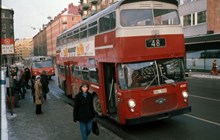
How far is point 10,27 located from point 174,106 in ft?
413

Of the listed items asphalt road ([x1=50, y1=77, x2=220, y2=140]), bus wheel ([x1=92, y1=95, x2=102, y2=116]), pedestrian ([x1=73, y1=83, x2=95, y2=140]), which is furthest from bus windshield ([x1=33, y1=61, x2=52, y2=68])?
pedestrian ([x1=73, y1=83, x2=95, y2=140])

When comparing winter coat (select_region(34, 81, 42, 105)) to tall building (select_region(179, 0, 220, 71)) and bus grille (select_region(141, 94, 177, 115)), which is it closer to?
bus grille (select_region(141, 94, 177, 115))

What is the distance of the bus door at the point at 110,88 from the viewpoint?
1076 centimetres

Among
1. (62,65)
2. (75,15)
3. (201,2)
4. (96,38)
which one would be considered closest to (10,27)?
(75,15)

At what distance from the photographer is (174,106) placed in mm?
9938

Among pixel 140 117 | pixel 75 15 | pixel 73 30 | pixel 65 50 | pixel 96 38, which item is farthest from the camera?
pixel 75 15

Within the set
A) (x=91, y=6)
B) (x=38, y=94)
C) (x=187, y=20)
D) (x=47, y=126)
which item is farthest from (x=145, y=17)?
(x=91, y=6)

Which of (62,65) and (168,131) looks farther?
(62,65)

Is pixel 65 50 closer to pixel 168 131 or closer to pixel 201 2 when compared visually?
pixel 168 131

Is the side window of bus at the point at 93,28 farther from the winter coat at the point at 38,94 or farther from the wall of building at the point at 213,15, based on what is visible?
the wall of building at the point at 213,15

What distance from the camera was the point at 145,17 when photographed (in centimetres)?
994

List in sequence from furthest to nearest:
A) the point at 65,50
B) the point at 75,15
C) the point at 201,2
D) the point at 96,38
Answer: the point at 75,15 < the point at 201,2 < the point at 65,50 < the point at 96,38

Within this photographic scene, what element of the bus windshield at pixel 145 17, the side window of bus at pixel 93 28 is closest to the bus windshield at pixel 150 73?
the bus windshield at pixel 145 17

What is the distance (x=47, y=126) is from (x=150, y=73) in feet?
13.6
